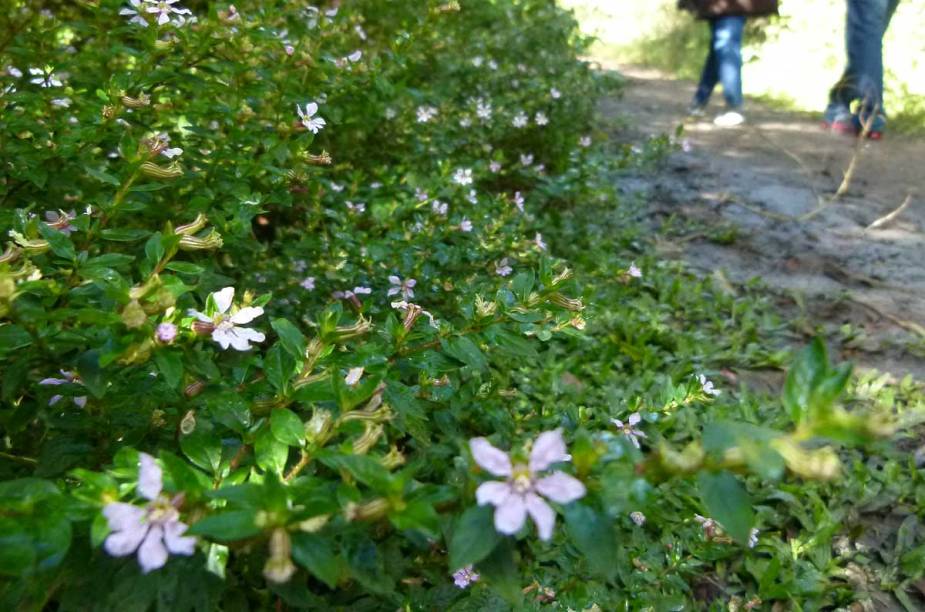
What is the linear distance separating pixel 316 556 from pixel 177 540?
15 centimetres

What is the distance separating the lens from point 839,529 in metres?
2.11

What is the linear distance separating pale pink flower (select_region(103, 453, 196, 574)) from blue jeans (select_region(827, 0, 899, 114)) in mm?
5755

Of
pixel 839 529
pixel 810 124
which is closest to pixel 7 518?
pixel 839 529

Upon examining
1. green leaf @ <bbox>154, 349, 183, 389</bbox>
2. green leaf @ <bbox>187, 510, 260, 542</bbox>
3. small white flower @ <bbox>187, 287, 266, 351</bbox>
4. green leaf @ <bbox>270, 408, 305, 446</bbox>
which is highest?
small white flower @ <bbox>187, 287, 266, 351</bbox>

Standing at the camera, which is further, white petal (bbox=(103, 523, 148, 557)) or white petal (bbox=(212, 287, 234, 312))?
white petal (bbox=(212, 287, 234, 312))

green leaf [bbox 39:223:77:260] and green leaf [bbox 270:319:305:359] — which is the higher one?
green leaf [bbox 39:223:77:260]

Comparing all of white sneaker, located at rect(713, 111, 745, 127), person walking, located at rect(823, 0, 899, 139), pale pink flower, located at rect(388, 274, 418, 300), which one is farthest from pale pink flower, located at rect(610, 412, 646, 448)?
white sneaker, located at rect(713, 111, 745, 127)

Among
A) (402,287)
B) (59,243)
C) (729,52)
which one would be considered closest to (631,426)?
(402,287)

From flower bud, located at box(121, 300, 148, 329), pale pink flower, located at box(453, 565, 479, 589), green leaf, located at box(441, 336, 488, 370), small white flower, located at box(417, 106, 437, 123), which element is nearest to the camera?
flower bud, located at box(121, 300, 148, 329)

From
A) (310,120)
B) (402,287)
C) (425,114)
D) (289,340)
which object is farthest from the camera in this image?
(425,114)

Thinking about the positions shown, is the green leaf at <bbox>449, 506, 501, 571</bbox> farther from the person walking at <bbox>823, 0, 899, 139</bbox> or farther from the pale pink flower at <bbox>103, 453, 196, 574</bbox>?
the person walking at <bbox>823, 0, 899, 139</bbox>

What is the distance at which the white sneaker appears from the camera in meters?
5.82

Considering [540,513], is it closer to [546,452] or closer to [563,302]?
[546,452]

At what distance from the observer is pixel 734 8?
5809mm
